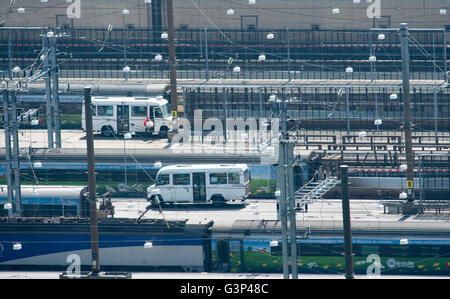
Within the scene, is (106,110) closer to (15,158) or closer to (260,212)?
(15,158)

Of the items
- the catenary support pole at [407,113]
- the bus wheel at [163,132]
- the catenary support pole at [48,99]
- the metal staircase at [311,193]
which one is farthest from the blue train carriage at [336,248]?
the bus wheel at [163,132]

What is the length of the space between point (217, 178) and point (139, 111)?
5852 mm

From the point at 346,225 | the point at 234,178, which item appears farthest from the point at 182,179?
the point at 346,225

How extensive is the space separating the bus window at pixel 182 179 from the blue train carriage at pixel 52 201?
93.5 inches

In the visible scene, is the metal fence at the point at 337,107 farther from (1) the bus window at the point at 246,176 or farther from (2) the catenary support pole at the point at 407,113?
(2) the catenary support pole at the point at 407,113

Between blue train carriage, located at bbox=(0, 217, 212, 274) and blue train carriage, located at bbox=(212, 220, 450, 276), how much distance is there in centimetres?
51

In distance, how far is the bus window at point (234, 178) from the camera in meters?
23.2

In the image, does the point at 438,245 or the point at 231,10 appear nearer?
the point at 438,245

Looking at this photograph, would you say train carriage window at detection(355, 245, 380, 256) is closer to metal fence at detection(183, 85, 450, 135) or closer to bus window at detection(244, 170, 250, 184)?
bus window at detection(244, 170, 250, 184)
